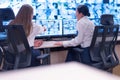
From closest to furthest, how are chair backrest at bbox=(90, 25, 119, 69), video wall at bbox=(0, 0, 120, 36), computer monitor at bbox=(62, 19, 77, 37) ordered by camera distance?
chair backrest at bbox=(90, 25, 119, 69) < video wall at bbox=(0, 0, 120, 36) < computer monitor at bbox=(62, 19, 77, 37)

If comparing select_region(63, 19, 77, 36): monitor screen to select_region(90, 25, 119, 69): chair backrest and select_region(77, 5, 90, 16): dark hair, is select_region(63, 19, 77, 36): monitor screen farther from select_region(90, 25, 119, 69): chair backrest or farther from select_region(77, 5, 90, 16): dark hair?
select_region(90, 25, 119, 69): chair backrest

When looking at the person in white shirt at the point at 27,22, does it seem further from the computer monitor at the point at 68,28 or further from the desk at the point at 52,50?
the computer monitor at the point at 68,28

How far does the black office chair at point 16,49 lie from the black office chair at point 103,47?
2.92 feet

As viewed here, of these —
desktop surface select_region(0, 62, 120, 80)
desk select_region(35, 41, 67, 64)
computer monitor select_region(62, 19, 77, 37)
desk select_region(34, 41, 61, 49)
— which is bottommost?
desk select_region(35, 41, 67, 64)

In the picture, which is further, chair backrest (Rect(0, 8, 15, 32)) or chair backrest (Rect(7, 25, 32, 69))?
chair backrest (Rect(0, 8, 15, 32))

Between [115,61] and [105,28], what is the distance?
0.56 metres

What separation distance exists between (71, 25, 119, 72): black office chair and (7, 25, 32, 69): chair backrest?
89cm

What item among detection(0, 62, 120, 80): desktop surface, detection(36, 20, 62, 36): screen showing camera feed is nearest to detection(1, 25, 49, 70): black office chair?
detection(36, 20, 62, 36): screen showing camera feed

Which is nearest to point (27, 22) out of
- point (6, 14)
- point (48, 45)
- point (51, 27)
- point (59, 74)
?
point (48, 45)

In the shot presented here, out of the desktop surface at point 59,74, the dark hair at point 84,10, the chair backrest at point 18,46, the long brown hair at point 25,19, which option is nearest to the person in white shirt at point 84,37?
the dark hair at point 84,10

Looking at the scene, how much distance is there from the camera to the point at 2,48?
9.52 ft

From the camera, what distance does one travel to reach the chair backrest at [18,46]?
8.86 ft

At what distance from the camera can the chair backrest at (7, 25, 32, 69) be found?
2.70 meters

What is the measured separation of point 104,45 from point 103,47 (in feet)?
0.11
